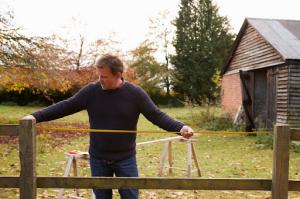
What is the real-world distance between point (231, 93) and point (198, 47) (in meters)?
23.0

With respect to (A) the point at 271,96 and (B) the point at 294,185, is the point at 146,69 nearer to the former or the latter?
(A) the point at 271,96

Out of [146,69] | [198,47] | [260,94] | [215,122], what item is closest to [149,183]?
[260,94]

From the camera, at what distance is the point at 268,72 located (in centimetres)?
1781

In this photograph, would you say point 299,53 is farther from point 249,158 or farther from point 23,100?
point 23,100

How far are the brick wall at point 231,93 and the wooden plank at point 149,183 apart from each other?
60.8ft

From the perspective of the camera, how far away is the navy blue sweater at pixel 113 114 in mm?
3988

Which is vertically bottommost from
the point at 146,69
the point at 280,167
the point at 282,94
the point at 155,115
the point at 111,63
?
the point at 280,167

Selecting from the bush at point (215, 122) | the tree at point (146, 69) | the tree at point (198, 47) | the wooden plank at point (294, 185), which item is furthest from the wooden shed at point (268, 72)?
the tree at point (146, 69)

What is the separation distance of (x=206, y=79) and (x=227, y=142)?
98.2 feet

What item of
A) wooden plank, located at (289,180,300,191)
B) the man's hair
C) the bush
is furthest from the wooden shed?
the man's hair

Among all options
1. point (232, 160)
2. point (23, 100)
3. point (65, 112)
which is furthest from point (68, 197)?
point (23, 100)

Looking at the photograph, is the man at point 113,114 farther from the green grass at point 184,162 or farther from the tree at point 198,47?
the tree at point 198,47

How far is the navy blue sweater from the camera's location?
3.99 meters

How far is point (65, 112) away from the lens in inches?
162
